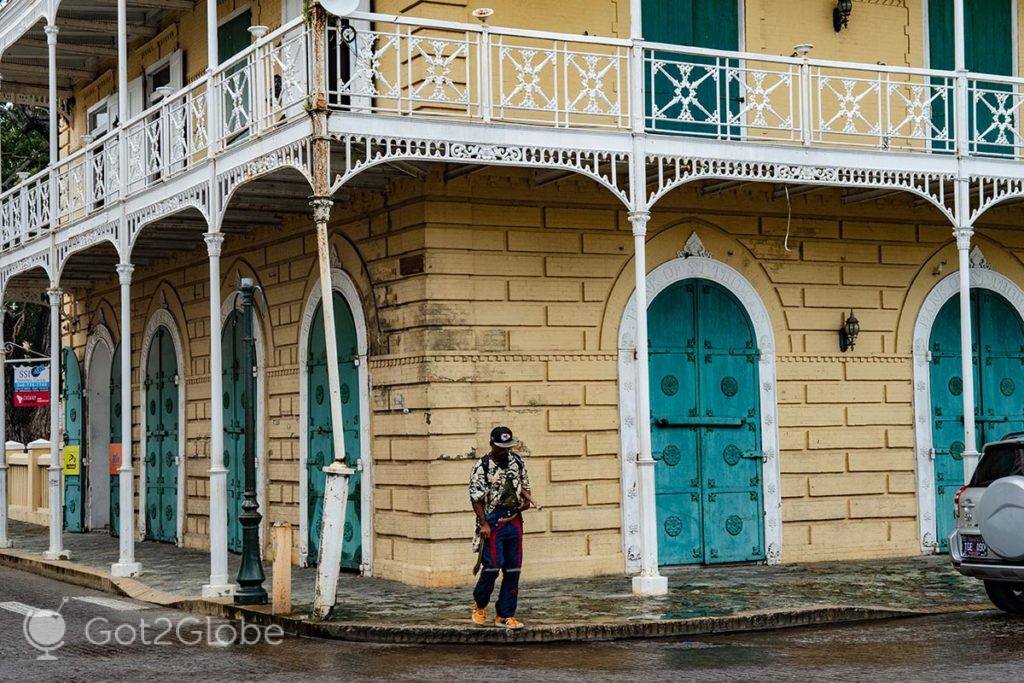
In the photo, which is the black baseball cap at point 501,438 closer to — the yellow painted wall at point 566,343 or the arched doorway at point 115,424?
the yellow painted wall at point 566,343

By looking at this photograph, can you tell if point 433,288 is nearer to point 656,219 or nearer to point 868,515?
point 656,219

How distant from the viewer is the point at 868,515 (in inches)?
659

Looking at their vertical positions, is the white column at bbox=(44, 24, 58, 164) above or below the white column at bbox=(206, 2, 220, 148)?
above

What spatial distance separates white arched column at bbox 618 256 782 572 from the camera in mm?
15422

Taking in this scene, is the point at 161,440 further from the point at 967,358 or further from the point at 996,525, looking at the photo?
the point at 996,525

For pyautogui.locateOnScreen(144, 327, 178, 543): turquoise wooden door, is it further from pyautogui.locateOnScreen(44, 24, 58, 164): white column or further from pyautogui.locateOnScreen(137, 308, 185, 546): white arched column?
pyautogui.locateOnScreen(44, 24, 58, 164): white column

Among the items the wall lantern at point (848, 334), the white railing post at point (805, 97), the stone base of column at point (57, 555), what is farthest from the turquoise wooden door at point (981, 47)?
the stone base of column at point (57, 555)

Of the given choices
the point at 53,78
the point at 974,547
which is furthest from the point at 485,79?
the point at 53,78

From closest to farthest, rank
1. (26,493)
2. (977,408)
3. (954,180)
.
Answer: (954,180)
(977,408)
(26,493)

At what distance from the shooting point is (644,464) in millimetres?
13656

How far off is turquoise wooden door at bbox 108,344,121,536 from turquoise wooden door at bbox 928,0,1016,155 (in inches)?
495

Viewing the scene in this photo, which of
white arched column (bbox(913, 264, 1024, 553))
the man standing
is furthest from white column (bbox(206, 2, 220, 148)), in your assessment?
white arched column (bbox(913, 264, 1024, 553))

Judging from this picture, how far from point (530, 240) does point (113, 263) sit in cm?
857

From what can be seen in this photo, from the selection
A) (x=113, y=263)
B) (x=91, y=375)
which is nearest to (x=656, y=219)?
(x=113, y=263)
